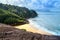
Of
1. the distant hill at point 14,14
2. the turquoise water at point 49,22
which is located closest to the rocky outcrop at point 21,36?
the turquoise water at point 49,22

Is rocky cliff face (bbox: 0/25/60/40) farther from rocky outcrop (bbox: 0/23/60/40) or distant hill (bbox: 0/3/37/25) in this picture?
distant hill (bbox: 0/3/37/25)

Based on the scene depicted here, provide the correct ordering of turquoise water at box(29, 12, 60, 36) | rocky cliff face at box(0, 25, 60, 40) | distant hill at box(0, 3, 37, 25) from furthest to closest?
distant hill at box(0, 3, 37, 25) → turquoise water at box(29, 12, 60, 36) → rocky cliff face at box(0, 25, 60, 40)

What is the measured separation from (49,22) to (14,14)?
189 centimetres

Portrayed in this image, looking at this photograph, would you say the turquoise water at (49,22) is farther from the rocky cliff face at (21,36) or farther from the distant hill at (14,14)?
the rocky cliff face at (21,36)

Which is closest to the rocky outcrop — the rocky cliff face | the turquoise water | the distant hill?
the rocky cliff face

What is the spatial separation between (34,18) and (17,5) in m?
1.02

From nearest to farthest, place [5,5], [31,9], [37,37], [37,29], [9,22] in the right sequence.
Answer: [37,37], [37,29], [9,22], [31,9], [5,5]

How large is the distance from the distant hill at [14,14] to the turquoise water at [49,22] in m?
0.70

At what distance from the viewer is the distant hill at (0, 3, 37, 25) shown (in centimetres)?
741

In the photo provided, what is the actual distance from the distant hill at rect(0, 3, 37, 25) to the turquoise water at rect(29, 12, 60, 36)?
696 mm

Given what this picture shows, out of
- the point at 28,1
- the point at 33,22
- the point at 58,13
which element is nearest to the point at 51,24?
the point at 58,13

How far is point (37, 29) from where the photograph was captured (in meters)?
6.66

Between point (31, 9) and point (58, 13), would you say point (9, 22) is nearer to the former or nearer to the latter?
point (31, 9)

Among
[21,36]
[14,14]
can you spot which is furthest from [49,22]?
[21,36]
